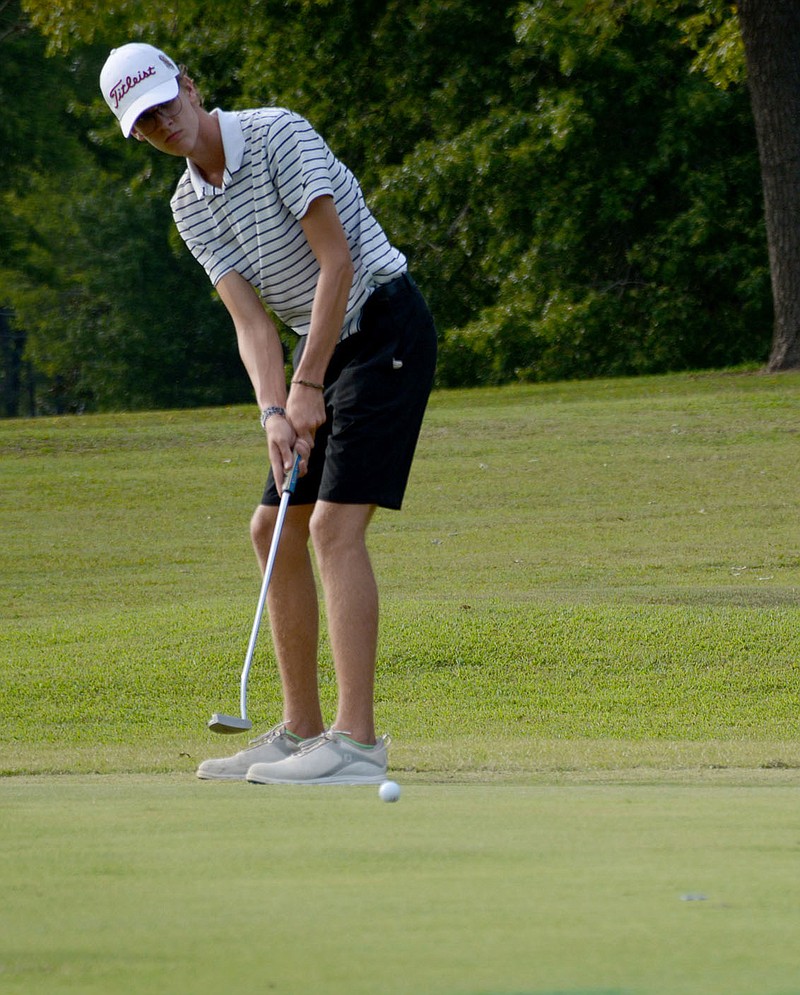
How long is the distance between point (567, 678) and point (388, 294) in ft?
11.3

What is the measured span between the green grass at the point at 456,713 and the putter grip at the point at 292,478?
2.91 ft

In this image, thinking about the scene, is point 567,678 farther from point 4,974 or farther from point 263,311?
point 4,974

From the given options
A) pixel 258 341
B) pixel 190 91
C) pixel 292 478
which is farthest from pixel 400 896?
pixel 190 91

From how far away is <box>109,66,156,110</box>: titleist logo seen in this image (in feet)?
14.9

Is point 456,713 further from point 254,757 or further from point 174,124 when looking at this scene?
point 174,124

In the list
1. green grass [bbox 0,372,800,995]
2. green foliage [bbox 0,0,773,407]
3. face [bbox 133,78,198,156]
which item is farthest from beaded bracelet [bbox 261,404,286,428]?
green foliage [bbox 0,0,773,407]

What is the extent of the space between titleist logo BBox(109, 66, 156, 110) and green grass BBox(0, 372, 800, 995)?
1.82 m

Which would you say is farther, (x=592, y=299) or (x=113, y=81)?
(x=592, y=299)

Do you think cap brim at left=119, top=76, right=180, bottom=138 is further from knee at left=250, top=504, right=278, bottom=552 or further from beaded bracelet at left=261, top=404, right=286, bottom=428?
knee at left=250, top=504, right=278, bottom=552

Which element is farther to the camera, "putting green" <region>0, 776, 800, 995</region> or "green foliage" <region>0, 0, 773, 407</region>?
"green foliage" <region>0, 0, 773, 407</region>

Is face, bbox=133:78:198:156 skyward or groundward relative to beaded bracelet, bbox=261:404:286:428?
skyward

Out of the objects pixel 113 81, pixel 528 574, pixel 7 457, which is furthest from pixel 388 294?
pixel 7 457

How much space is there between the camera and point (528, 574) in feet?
34.4

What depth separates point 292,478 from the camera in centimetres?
473
